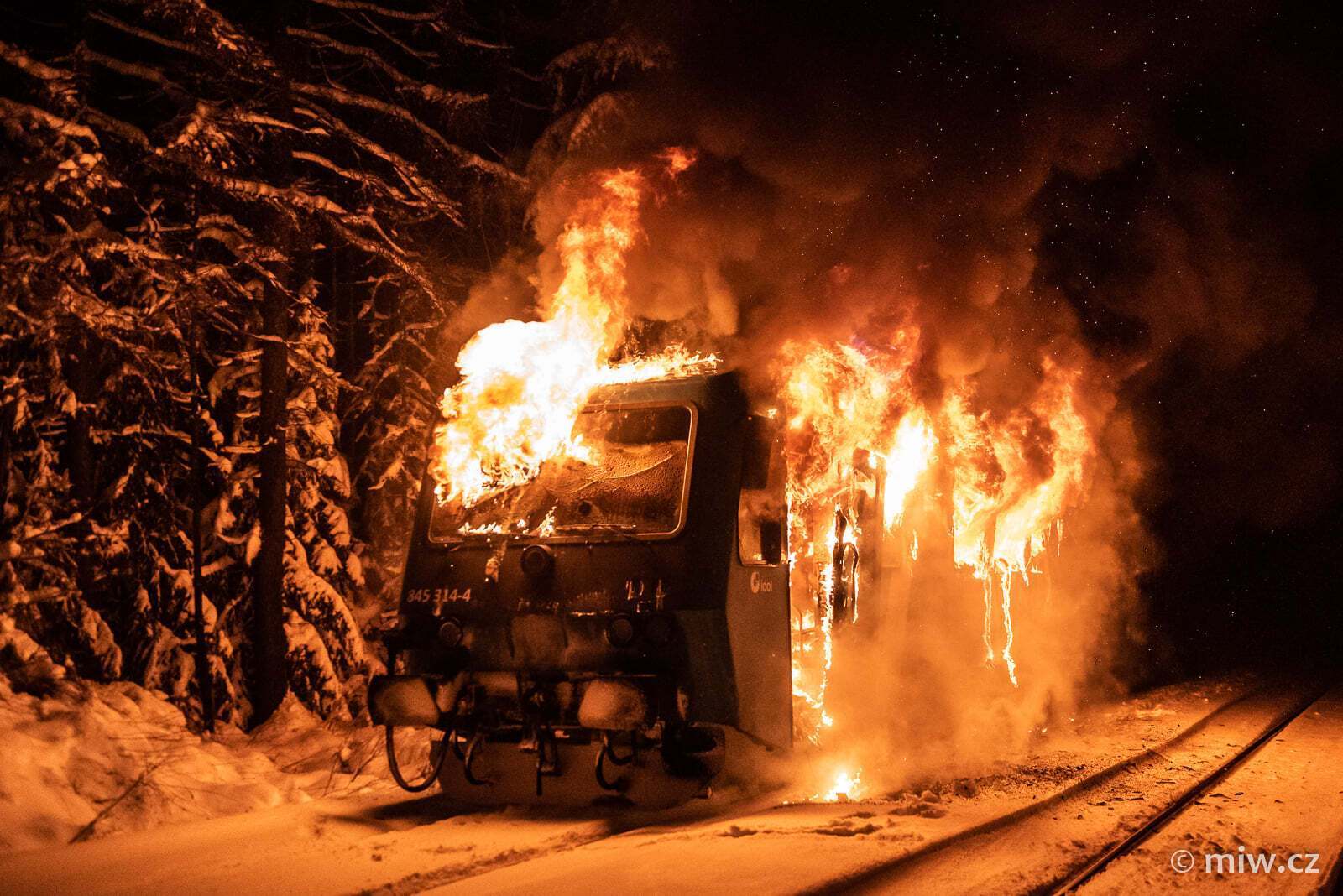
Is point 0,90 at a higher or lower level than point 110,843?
higher

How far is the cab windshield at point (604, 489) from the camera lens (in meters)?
7.36

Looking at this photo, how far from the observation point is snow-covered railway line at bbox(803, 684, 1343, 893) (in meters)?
6.13

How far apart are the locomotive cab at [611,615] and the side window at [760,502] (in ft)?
0.06

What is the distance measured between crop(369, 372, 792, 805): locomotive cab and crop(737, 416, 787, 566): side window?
18 millimetres

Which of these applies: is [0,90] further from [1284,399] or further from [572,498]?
[1284,399]

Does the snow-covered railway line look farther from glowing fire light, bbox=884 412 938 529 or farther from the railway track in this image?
glowing fire light, bbox=884 412 938 529

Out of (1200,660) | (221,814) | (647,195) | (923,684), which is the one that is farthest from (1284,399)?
(221,814)

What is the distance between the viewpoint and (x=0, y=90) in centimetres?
1119

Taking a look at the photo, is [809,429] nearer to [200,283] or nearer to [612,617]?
[612,617]

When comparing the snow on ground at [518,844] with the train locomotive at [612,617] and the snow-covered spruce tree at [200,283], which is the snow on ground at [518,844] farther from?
the snow-covered spruce tree at [200,283]

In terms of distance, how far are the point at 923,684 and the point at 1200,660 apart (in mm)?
14472

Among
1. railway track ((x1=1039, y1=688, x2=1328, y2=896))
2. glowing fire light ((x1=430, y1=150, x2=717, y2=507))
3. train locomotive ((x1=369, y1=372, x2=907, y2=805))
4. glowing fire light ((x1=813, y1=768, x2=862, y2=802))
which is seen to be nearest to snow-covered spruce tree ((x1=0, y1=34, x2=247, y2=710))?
glowing fire light ((x1=430, y1=150, x2=717, y2=507))

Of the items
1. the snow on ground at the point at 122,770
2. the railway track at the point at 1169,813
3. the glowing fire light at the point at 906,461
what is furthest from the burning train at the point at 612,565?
the railway track at the point at 1169,813

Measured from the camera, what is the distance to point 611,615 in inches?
276
